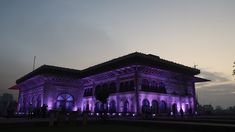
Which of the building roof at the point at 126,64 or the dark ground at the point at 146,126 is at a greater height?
the building roof at the point at 126,64

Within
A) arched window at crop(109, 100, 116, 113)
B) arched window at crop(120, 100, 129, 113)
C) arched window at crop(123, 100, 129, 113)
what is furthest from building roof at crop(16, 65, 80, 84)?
arched window at crop(123, 100, 129, 113)

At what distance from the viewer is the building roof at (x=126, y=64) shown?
2903 cm

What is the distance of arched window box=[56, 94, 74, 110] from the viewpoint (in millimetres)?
39094

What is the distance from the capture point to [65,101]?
40.0 metres

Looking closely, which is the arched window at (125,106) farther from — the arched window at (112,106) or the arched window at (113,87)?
the arched window at (113,87)

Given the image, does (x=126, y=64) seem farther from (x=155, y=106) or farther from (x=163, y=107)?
(x=163, y=107)

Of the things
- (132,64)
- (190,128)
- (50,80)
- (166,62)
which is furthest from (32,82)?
(190,128)

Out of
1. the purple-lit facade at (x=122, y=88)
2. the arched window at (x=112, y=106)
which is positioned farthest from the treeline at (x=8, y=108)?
the arched window at (x=112, y=106)

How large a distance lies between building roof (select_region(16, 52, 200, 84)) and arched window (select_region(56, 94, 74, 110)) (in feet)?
13.3

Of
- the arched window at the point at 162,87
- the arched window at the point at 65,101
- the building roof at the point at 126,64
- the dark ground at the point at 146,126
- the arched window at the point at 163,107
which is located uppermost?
the building roof at the point at 126,64

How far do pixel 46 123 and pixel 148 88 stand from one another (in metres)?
16.2

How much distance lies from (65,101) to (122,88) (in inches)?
539

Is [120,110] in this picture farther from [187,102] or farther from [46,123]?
[46,123]

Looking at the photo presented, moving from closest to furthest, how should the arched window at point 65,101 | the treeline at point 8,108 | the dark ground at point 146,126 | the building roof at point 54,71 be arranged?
the dark ground at point 146,126, the treeline at point 8,108, the building roof at point 54,71, the arched window at point 65,101
